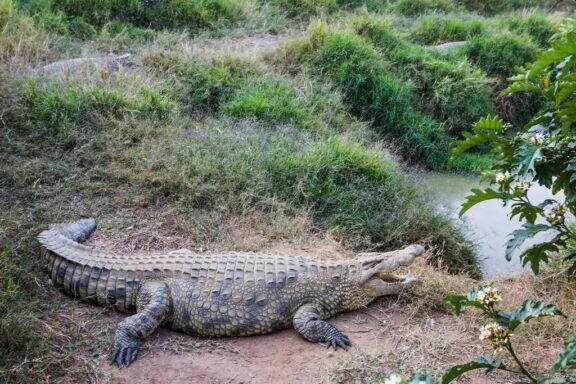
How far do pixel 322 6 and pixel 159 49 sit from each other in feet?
14.1

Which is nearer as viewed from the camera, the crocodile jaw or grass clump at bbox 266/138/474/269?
the crocodile jaw

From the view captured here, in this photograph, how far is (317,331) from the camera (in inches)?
161

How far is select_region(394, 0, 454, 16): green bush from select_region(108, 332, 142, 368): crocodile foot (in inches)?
421

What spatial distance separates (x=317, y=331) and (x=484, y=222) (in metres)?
3.84

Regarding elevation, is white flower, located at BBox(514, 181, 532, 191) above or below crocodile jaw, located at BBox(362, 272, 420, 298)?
above

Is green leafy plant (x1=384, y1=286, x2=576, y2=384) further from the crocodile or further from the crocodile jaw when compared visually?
the crocodile jaw

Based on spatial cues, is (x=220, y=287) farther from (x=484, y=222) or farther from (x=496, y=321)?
(x=484, y=222)

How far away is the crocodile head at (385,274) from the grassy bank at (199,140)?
3.39 ft

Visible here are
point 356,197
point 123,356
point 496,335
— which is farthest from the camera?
point 356,197

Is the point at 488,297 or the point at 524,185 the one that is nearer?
the point at 488,297

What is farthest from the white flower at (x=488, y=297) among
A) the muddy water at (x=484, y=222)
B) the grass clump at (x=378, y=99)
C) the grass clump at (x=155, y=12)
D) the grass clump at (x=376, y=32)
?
the grass clump at (x=155, y=12)

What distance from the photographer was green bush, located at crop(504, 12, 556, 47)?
11773mm

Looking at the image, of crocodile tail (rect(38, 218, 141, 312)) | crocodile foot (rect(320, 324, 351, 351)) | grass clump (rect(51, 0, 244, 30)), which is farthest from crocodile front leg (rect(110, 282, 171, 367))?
grass clump (rect(51, 0, 244, 30))

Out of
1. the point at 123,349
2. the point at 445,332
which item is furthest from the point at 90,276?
the point at 445,332
